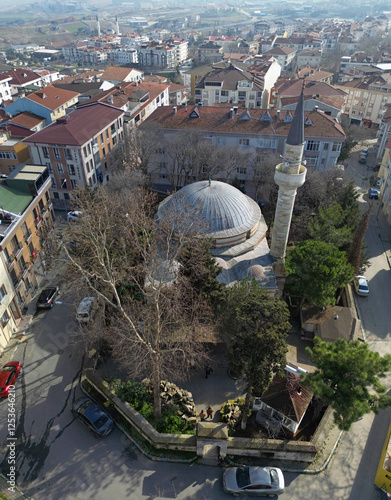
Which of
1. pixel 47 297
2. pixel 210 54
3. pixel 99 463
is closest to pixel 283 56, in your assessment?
pixel 210 54

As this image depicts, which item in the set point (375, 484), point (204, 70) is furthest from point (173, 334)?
point (204, 70)

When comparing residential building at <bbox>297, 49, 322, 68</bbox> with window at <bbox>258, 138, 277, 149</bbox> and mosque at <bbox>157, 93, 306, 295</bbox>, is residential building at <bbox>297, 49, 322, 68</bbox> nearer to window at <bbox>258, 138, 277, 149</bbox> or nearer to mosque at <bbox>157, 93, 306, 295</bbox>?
window at <bbox>258, 138, 277, 149</bbox>

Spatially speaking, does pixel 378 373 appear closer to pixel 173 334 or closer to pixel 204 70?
pixel 173 334

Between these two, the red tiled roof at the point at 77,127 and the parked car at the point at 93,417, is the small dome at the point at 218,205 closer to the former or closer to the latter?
the parked car at the point at 93,417

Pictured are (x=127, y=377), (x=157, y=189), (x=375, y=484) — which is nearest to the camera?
(x=375, y=484)

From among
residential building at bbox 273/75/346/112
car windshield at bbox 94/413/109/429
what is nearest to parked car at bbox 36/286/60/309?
car windshield at bbox 94/413/109/429

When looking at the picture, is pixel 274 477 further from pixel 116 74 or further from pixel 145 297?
pixel 116 74
